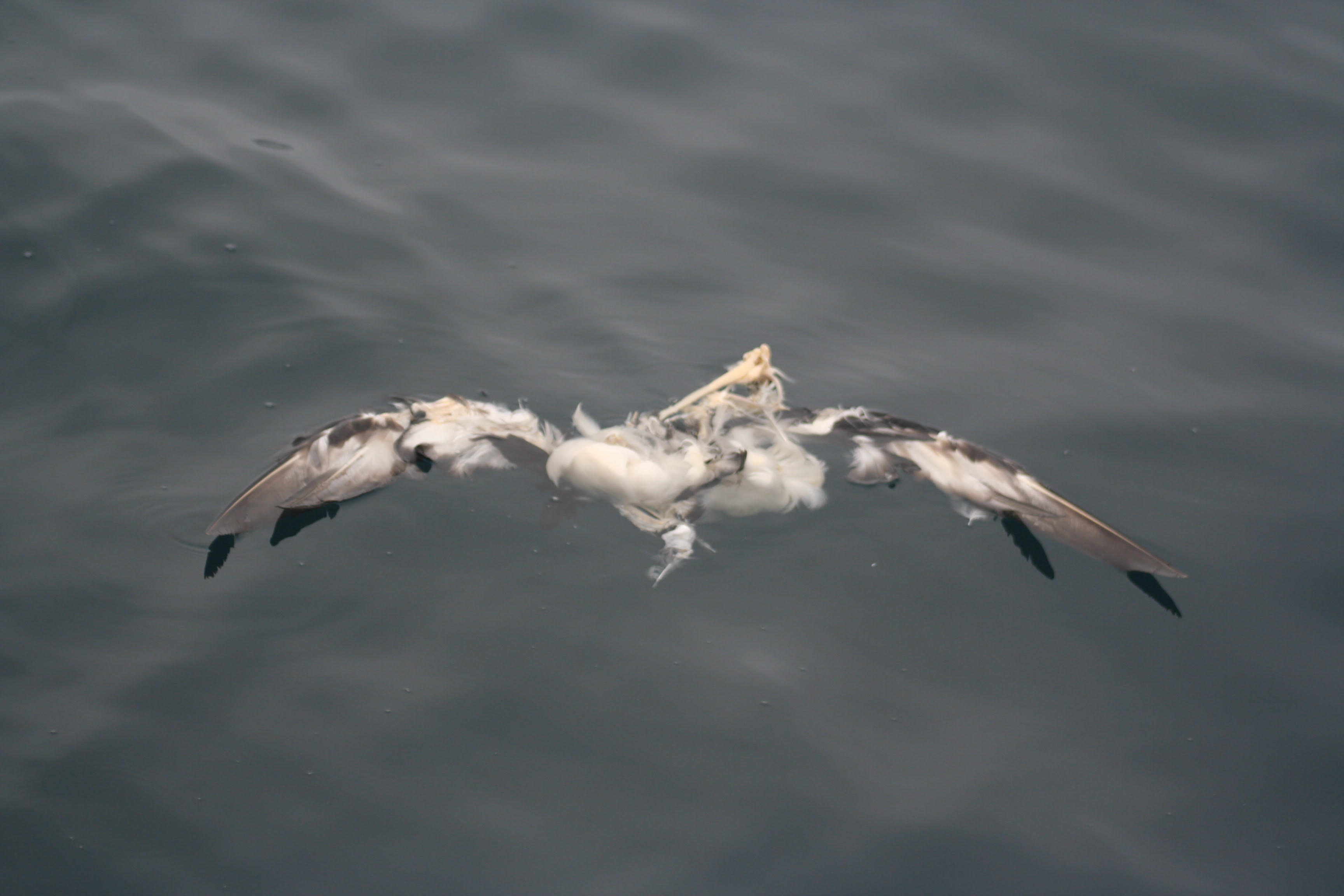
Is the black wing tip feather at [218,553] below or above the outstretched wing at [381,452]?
below

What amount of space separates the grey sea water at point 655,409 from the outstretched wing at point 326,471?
16 cm

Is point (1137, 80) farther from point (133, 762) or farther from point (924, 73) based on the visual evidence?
point (133, 762)

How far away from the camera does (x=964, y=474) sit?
525cm

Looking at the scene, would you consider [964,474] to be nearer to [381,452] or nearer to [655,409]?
[655,409]

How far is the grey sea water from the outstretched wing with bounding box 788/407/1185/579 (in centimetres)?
15

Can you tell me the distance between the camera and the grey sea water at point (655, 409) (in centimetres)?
414

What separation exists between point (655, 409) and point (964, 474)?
5.24ft

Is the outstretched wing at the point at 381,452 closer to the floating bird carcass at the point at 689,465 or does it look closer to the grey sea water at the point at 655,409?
the floating bird carcass at the point at 689,465

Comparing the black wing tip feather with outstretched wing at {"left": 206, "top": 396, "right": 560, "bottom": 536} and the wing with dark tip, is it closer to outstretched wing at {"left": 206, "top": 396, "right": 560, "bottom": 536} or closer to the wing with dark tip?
outstretched wing at {"left": 206, "top": 396, "right": 560, "bottom": 536}

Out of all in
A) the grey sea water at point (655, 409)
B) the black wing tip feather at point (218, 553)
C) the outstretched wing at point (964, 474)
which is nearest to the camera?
the grey sea water at point (655, 409)

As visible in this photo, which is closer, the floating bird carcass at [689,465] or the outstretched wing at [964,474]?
the floating bird carcass at [689,465]

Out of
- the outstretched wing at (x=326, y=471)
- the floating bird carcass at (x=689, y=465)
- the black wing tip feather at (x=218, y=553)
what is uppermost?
the floating bird carcass at (x=689, y=465)

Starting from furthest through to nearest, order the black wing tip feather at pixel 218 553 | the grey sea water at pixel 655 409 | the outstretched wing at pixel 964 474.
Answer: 1. the outstretched wing at pixel 964 474
2. the black wing tip feather at pixel 218 553
3. the grey sea water at pixel 655 409

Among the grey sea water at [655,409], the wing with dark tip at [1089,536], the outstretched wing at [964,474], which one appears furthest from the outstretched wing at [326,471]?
the wing with dark tip at [1089,536]
